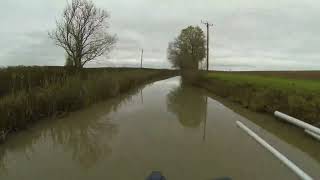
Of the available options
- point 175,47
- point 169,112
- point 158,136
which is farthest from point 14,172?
point 175,47

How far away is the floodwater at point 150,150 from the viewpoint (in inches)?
273

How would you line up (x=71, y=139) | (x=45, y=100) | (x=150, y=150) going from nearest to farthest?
1. (x=150, y=150)
2. (x=71, y=139)
3. (x=45, y=100)

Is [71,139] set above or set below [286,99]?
below

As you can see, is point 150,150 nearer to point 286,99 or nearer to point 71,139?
point 71,139

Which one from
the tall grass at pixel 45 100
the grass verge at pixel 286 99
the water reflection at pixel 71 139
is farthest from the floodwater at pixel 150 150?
the grass verge at pixel 286 99

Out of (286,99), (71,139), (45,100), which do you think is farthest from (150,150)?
(286,99)

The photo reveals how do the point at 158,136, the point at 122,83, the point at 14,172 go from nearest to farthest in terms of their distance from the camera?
the point at 14,172, the point at 158,136, the point at 122,83

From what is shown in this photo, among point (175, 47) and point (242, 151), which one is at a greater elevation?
point (175, 47)

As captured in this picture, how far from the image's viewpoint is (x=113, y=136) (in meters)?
10.6

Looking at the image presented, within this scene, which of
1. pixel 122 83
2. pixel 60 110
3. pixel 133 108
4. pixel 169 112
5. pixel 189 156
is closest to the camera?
pixel 189 156

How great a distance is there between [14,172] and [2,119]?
328 cm

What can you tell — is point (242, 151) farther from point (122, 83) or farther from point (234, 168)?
point (122, 83)

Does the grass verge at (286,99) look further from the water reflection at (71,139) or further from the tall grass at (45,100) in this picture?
the tall grass at (45,100)

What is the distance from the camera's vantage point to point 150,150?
28.6ft
